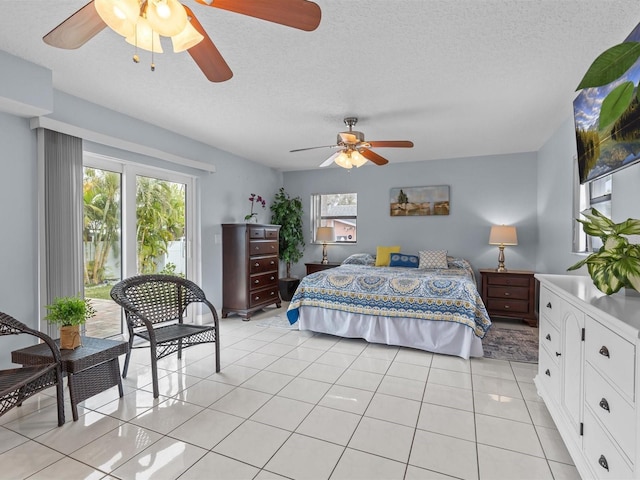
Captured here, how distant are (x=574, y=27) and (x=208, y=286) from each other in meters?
4.61

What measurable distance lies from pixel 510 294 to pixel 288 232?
11.9ft

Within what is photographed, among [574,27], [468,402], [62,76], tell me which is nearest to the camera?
[574,27]

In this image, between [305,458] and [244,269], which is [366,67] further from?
[244,269]

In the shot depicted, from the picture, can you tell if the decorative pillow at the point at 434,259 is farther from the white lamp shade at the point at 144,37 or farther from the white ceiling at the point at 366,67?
the white lamp shade at the point at 144,37

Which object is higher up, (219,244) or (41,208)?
(41,208)

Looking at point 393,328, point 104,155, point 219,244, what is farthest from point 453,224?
point 104,155

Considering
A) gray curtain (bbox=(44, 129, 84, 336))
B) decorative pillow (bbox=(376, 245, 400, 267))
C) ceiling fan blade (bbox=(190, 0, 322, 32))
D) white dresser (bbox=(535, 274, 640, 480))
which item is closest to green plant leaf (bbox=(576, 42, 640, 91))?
white dresser (bbox=(535, 274, 640, 480))

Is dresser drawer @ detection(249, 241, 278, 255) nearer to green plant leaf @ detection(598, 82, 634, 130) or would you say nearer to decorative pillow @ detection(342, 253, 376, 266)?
decorative pillow @ detection(342, 253, 376, 266)

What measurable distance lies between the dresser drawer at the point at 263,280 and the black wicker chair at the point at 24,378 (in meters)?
2.82

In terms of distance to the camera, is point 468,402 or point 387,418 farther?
point 468,402

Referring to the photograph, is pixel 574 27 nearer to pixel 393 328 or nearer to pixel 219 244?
pixel 393 328

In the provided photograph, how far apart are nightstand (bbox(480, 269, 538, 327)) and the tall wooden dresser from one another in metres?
3.21

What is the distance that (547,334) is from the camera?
2.21 meters

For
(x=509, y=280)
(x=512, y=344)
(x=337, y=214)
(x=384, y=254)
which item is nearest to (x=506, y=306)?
(x=509, y=280)
